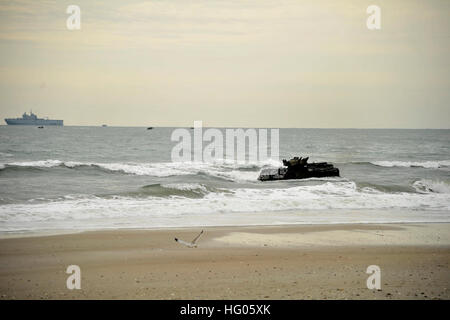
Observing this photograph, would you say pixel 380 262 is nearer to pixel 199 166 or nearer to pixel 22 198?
pixel 22 198

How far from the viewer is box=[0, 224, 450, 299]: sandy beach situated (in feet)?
20.3

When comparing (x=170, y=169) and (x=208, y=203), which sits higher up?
(x=170, y=169)

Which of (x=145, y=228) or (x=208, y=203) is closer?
(x=145, y=228)

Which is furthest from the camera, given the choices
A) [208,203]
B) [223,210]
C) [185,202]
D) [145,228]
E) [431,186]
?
[431,186]

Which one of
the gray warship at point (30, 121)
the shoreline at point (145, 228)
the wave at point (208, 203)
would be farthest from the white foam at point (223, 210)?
the gray warship at point (30, 121)

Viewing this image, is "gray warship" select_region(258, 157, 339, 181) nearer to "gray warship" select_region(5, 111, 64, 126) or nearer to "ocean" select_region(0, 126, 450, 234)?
"ocean" select_region(0, 126, 450, 234)

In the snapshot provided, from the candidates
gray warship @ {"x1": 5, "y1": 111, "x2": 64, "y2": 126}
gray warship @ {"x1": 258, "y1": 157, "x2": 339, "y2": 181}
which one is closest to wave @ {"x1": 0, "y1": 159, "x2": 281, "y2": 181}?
gray warship @ {"x1": 258, "y1": 157, "x2": 339, "y2": 181}

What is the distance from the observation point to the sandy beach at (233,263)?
6.19 m

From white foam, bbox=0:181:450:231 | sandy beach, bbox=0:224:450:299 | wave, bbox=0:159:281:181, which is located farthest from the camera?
wave, bbox=0:159:281:181

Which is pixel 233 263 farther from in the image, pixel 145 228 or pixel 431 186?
pixel 431 186

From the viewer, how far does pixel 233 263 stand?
25.7 feet

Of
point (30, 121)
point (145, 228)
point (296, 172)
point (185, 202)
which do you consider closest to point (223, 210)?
point (185, 202)

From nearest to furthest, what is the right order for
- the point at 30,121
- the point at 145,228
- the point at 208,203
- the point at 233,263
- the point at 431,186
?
the point at 233,263
the point at 145,228
the point at 208,203
the point at 431,186
the point at 30,121
